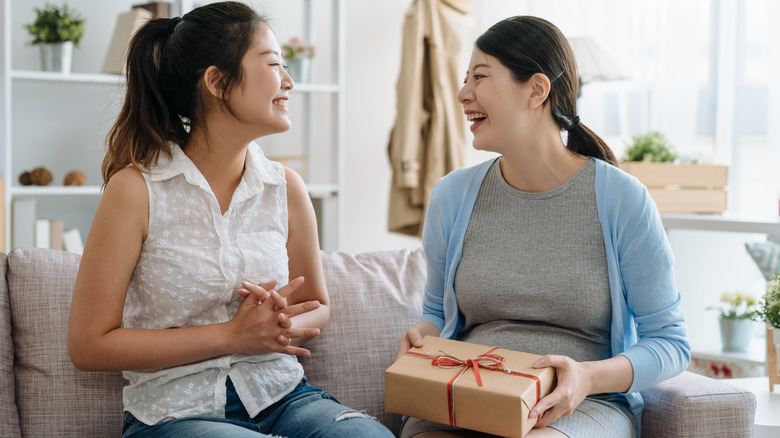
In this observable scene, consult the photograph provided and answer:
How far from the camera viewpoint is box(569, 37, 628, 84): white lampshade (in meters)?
2.92

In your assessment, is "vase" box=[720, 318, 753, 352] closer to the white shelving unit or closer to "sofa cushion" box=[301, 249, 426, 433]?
"sofa cushion" box=[301, 249, 426, 433]

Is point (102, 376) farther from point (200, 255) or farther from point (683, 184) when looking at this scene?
point (683, 184)

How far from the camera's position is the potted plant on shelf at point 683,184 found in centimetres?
267

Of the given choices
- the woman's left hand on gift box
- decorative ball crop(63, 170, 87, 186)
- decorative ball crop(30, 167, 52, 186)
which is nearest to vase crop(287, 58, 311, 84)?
decorative ball crop(63, 170, 87, 186)

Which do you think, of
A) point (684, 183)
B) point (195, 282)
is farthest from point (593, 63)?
point (195, 282)

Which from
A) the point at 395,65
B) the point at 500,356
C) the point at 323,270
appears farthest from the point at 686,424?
the point at 395,65

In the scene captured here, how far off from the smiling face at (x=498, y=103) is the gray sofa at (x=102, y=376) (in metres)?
0.47

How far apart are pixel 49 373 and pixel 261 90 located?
665mm

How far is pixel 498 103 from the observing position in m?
1.50

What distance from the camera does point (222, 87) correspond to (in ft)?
4.70

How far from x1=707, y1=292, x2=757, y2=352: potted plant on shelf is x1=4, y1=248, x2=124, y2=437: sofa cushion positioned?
74.7 inches

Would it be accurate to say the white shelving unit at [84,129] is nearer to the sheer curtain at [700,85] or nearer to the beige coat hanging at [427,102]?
the beige coat hanging at [427,102]

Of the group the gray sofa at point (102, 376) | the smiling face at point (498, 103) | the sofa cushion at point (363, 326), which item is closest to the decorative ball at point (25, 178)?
the gray sofa at point (102, 376)

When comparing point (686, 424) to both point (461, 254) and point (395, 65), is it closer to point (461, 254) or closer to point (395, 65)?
point (461, 254)
